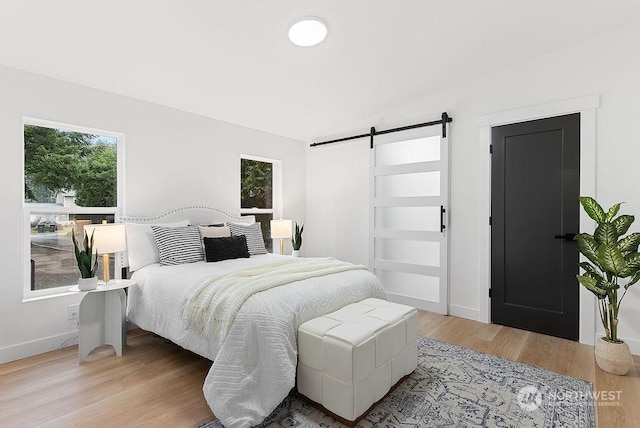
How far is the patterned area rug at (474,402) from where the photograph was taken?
72.0 inches

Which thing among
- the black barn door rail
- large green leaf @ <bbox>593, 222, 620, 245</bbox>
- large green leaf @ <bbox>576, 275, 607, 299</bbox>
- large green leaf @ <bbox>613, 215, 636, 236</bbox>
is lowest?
large green leaf @ <bbox>576, 275, 607, 299</bbox>

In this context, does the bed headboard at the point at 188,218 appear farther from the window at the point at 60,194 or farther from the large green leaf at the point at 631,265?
the large green leaf at the point at 631,265

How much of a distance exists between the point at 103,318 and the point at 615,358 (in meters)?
3.94

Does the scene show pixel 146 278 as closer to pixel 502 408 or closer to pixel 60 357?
pixel 60 357

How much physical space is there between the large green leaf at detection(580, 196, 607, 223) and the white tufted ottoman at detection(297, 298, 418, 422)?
5.33 ft

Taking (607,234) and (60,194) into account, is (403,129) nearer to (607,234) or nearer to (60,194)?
(607,234)

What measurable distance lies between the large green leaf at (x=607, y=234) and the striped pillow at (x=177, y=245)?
3381 mm

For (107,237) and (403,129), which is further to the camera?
(403,129)

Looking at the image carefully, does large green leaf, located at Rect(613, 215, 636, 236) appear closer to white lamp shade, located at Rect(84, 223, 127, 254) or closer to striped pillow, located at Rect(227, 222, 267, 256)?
striped pillow, located at Rect(227, 222, 267, 256)

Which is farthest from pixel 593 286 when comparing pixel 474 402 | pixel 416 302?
pixel 416 302

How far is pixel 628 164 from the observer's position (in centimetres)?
276

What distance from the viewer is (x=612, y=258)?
2.32 m

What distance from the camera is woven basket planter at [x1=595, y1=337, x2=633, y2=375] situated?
232 cm

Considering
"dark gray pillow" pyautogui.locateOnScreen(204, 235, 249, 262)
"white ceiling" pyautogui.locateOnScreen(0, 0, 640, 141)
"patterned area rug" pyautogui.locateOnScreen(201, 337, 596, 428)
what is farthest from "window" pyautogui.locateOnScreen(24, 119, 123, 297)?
"patterned area rug" pyautogui.locateOnScreen(201, 337, 596, 428)
